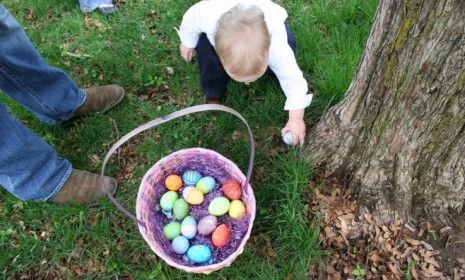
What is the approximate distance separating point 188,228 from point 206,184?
237 millimetres

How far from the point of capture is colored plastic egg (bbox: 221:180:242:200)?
2.14 meters

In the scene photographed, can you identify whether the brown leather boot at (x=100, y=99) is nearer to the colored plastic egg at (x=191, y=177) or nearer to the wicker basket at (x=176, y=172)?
the wicker basket at (x=176, y=172)

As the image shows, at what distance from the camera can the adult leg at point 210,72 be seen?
2.33 metres

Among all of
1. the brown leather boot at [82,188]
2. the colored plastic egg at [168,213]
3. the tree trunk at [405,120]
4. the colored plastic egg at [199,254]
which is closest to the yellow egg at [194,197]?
the colored plastic egg at [168,213]

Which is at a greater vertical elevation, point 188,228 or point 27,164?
point 27,164

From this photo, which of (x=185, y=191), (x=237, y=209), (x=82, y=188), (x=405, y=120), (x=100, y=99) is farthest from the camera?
(x=100, y=99)

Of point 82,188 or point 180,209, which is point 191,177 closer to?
point 180,209

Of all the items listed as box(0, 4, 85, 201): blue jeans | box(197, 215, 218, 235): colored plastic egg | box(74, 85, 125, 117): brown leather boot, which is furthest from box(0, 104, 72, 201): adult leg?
box(197, 215, 218, 235): colored plastic egg

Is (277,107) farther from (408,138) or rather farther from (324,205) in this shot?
(408,138)

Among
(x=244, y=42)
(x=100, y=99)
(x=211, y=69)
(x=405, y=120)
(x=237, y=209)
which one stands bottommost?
(x=237, y=209)

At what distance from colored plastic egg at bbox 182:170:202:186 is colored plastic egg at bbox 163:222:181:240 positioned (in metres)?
0.22

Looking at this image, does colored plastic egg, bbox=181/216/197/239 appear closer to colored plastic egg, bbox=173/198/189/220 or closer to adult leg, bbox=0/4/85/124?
colored plastic egg, bbox=173/198/189/220

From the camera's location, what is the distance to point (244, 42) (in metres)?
1.85

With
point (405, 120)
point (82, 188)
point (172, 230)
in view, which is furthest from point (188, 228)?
point (405, 120)
